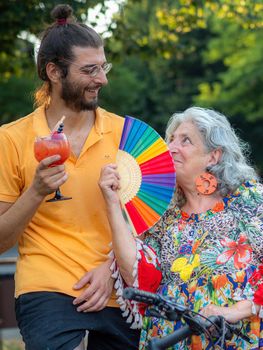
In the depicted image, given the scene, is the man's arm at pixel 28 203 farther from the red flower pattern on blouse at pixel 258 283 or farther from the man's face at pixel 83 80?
the red flower pattern on blouse at pixel 258 283

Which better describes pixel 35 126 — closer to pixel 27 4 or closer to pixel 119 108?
pixel 27 4

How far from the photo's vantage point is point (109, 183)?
3779 mm

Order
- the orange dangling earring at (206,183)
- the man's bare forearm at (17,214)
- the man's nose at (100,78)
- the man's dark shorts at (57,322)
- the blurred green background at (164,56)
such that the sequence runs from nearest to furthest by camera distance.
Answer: the man's bare forearm at (17,214), the man's dark shorts at (57,322), the man's nose at (100,78), the orange dangling earring at (206,183), the blurred green background at (164,56)

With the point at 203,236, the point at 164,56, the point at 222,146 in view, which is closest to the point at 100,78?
the point at 222,146

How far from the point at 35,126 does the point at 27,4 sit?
347cm

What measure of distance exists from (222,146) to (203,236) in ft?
1.60

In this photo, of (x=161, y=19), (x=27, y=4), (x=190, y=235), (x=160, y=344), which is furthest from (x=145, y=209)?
(x=161, y=19)

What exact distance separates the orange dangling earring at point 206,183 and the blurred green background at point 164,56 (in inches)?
30.6

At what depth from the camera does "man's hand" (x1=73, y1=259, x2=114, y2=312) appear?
3.84 meters

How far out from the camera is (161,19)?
9125 mm

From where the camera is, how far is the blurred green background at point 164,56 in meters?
7.86

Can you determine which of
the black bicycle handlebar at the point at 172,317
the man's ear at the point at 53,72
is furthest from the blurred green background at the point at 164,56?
the black bicycle handlebar at the point at 172,317

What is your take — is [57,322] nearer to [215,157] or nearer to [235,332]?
[235,332]

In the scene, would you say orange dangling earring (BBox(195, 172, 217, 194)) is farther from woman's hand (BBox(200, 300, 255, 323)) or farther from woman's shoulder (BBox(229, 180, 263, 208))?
woman's hand (BBox(200, 300, 255, 323))
